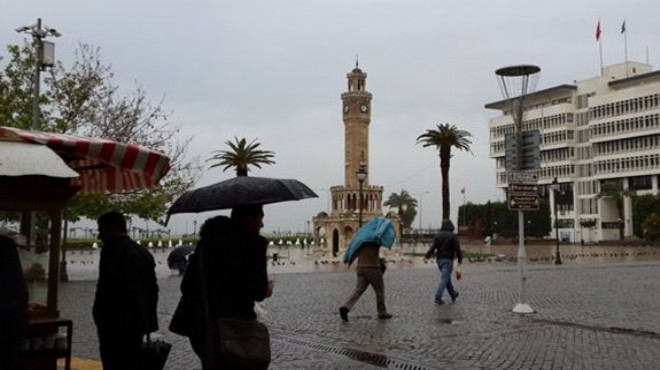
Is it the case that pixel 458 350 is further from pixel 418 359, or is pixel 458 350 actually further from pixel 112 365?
pixel 112 365

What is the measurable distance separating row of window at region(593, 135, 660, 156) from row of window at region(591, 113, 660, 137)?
144 centimetres

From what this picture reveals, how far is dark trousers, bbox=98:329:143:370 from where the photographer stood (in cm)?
600

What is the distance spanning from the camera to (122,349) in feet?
19.7

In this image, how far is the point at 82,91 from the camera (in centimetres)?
2716

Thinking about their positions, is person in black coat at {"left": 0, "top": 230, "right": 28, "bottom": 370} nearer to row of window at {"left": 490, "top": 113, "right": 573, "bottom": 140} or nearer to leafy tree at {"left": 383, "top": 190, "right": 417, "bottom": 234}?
row of window at {"left": 490, "top": 113, "right": 573, "bottom": 140}

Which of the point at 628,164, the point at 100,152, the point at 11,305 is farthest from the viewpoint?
the point at 628,164

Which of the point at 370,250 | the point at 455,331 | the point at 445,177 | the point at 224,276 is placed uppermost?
the point at 445,177

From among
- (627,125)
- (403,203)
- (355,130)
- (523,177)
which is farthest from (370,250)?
(403,203)

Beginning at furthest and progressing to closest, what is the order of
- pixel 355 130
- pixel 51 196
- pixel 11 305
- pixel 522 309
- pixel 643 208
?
1. pixel 643 208
2. pixel 355 130
3. pixel 522 309
4. pixel 51 196
5. pixel 11 305

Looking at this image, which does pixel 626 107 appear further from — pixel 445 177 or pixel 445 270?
pixel 445 270

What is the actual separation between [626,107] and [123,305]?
100 meters

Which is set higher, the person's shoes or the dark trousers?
the dark trousers

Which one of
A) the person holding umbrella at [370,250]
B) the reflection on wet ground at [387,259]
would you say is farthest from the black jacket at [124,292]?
the reflection on wet ground at [387,259]

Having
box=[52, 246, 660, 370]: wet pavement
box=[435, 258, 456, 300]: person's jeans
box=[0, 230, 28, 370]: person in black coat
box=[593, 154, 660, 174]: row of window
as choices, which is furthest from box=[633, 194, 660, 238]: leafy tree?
box=[0, 230, 28, 370]: person in black coat
